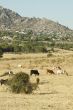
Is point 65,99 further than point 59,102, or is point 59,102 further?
point 65,99

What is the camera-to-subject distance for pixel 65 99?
21.9m

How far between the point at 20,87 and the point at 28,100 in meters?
4.11

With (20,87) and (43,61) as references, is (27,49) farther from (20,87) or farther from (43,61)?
(20,87)

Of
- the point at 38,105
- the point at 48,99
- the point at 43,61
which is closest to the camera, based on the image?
the point at 38,105

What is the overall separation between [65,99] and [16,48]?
103 m

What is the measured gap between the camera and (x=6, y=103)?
19.7 metres

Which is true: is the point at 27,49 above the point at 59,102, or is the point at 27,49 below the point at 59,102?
below

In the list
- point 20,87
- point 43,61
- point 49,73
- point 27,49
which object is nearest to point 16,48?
point 27,49

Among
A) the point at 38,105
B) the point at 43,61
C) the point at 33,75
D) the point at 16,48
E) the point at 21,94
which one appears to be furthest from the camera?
the point at 16,48

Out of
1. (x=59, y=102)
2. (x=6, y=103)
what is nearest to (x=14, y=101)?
(x=6, y=103)

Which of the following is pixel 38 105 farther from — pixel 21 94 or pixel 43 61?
pixel 43 61

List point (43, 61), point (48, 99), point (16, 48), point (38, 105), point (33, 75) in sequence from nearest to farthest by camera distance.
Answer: point (38, 105) < point (48, 99) < point (33, 75) < point (43, 61) < point (16, 48)

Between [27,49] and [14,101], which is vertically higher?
[14,101]

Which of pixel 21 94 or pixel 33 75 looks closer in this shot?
pixel 21 94
